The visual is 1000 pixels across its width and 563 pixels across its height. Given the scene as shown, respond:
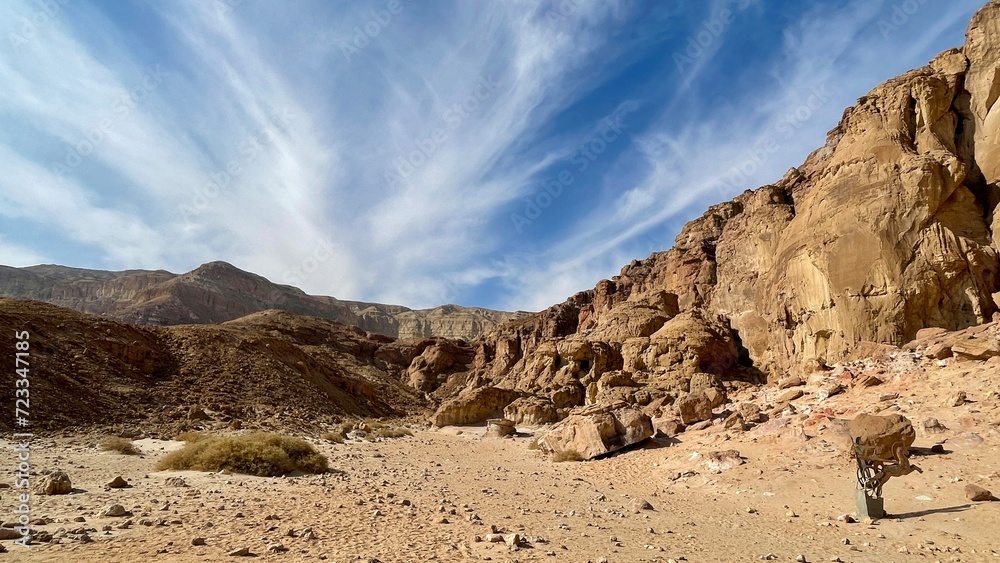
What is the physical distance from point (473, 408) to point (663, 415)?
57.6 feet

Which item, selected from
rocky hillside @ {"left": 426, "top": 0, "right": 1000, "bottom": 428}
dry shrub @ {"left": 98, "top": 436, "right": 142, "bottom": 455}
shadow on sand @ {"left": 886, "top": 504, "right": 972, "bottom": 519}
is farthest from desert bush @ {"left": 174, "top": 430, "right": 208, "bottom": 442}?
rocky hillside @ {"left": 426, "top": 0, "right": 1000, "bottom": 428}

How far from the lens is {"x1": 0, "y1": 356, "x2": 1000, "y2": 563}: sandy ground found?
5.84 meters

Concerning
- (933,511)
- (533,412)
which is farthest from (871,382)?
(533,412)

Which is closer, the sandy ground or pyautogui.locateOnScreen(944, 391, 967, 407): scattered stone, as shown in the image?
the sandy ground

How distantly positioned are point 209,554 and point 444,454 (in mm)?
14590

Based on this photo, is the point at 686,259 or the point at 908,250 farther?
the point at 686,259

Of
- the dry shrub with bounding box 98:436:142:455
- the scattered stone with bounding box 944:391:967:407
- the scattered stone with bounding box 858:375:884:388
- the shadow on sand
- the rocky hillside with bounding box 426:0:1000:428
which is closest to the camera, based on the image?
Result: the shadow on sand

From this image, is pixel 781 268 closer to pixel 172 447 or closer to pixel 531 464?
pixel 531 464

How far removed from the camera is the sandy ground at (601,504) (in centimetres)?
584

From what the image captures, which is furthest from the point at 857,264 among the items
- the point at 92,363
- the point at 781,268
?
the point at 92,363

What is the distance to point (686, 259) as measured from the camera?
46188 mm

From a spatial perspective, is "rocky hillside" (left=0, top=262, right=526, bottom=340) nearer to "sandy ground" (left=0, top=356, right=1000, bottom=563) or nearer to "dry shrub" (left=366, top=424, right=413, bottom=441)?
"dry shrub" (left=366, top=424, right=413, bottom=441)

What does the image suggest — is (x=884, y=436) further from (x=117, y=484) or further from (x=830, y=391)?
(x=117, y=484)

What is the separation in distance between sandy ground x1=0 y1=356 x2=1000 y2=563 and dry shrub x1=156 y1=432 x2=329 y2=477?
1.82 feet
